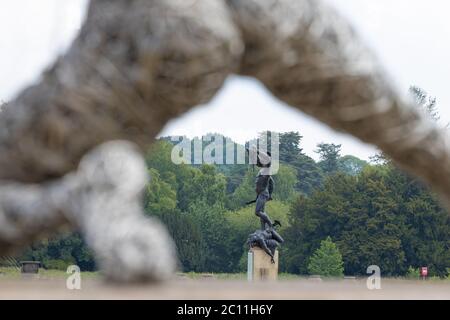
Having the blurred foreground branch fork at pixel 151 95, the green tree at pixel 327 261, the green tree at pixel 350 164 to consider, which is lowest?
the green tree at pixel 327 261

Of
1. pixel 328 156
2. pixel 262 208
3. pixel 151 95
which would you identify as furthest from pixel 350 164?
pixel 151 95

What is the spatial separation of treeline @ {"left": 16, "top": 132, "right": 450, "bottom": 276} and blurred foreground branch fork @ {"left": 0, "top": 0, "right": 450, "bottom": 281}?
10.0m

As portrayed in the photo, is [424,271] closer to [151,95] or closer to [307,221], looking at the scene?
[307,221]

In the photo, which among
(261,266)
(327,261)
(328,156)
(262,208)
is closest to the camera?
(261,266)

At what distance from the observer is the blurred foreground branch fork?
1.71 meters

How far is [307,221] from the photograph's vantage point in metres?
14.6

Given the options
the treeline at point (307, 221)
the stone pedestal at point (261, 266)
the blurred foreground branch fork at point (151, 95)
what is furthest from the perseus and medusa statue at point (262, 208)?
the blurred foreground branch fork at point (151, 95)

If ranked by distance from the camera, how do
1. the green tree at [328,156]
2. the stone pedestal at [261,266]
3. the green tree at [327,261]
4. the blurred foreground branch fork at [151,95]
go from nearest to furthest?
the blurred foreground branch fork at [151,95], the stone pedestal at [261,266], the green tree at [327,261], the green tree at [328,156]

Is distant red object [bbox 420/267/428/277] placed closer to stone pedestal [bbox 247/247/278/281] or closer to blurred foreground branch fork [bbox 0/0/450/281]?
stone pedestal [bbox 247/247/278/281]

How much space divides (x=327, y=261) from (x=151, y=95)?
11.6m

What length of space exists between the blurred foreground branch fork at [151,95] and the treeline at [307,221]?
10003 millimetres

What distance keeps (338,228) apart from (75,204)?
12787 millimetres

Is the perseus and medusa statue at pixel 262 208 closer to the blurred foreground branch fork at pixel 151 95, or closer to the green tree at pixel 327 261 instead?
the green tree at pixel 327 261

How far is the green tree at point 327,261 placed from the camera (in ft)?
42.3
